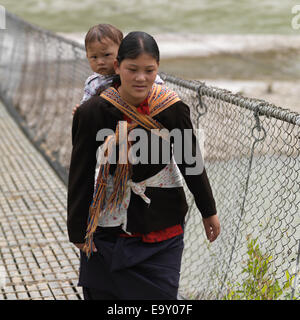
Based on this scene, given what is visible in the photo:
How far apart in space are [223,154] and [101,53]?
2.88 m

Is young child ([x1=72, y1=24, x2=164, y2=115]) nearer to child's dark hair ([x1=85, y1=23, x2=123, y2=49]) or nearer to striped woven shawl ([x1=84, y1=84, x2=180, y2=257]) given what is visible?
child's dark hair ([x1=85, y1=23, x2=123, y2=49])

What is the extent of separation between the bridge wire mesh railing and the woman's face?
712 mm

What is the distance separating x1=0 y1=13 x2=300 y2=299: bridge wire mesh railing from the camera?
3.33 meters

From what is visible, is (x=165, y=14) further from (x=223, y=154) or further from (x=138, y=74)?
(x=138, y=74)

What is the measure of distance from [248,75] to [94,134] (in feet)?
41.4

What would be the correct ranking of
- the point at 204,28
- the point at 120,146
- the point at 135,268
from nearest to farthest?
the point at 120,146, the point at 135,268, the point at 204,28

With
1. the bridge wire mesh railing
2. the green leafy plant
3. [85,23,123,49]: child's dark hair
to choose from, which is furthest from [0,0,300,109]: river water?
[85,23,123,49]: child's dark hair

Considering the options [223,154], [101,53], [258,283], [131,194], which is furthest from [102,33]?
[223,154]

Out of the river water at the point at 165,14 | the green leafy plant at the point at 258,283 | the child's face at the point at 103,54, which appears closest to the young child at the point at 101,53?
the child's face at the point at 103,54

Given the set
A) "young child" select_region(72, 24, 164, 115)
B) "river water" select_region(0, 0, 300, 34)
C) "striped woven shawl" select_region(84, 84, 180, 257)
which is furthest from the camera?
"river water" select_region(0, 0, 300, 34)

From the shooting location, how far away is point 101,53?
293 cm

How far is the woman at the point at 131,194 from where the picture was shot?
263 centimetres
